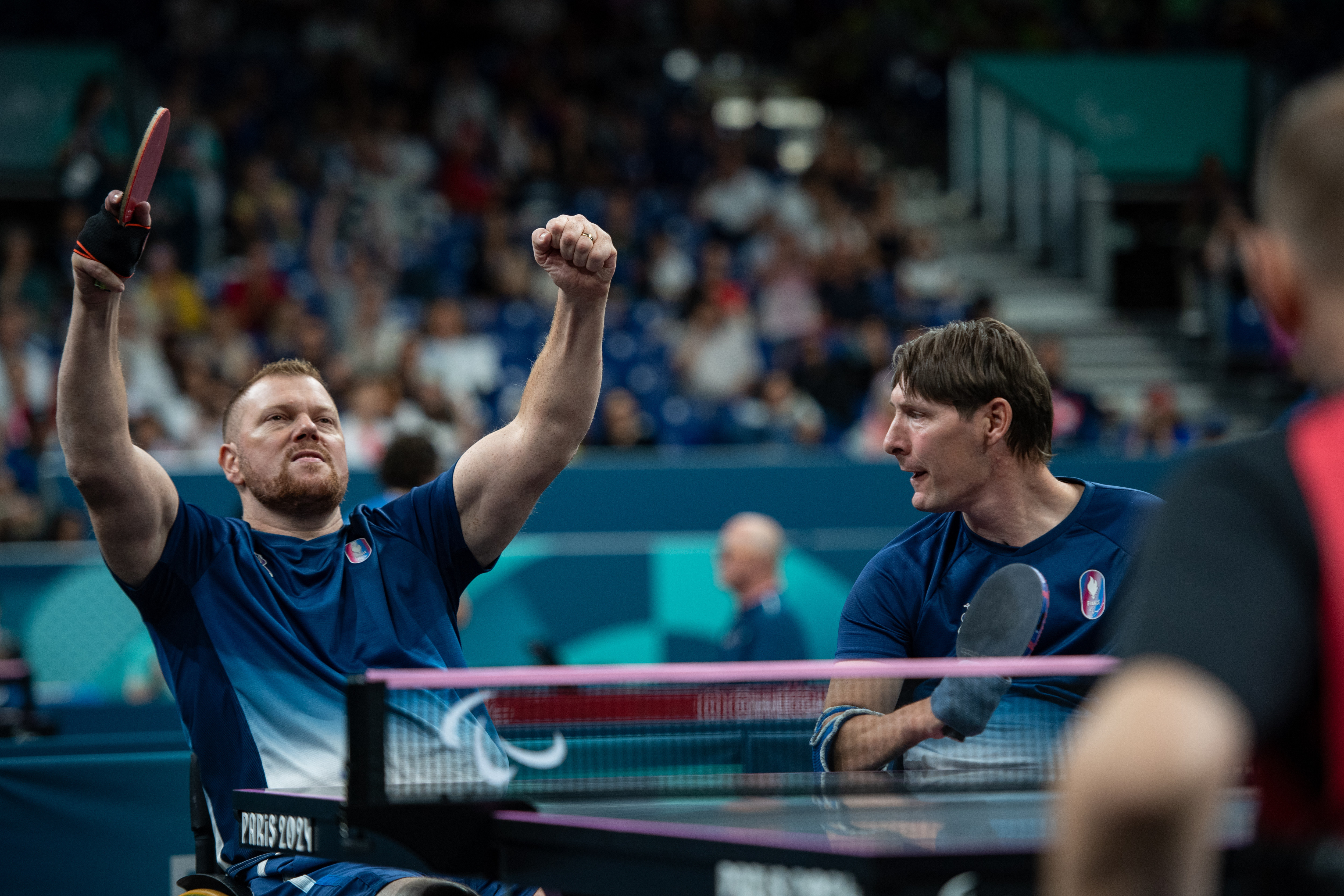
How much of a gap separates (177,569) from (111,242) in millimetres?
832

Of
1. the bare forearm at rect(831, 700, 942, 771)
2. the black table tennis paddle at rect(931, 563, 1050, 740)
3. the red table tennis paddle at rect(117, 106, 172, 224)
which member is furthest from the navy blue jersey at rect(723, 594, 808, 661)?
the red table tennis paddle at rect(117, 106, 172, 224)

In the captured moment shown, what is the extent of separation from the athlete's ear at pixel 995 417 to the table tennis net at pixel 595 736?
945 mm

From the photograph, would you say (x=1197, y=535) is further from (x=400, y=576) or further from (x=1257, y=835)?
(x=400, y=576)

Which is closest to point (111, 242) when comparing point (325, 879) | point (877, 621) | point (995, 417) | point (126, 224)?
point (126, 224)

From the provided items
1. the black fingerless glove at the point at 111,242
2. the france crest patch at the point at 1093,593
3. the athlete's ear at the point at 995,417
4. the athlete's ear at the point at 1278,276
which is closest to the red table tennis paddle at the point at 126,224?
the black fingerless glove at the point at 111,242

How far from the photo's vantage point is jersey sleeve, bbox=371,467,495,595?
367 centimetres

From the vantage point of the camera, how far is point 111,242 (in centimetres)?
312

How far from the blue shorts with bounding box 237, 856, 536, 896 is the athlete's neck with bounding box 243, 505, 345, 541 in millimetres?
895

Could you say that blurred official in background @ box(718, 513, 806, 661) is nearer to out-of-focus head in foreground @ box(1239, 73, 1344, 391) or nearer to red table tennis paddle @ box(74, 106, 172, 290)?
red table tennis paddle @ box(74, 106, 172, 290)

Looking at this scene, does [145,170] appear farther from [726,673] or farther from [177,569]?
[726,673]

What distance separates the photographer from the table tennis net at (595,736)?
2.21 meters

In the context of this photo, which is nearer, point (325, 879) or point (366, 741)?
point (366, 741)

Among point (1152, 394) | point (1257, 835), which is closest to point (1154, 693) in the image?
point (1257, 835)

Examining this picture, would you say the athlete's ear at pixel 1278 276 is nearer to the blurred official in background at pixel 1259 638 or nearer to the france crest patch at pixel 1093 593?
the blurred official in background at pixel 1259 638
